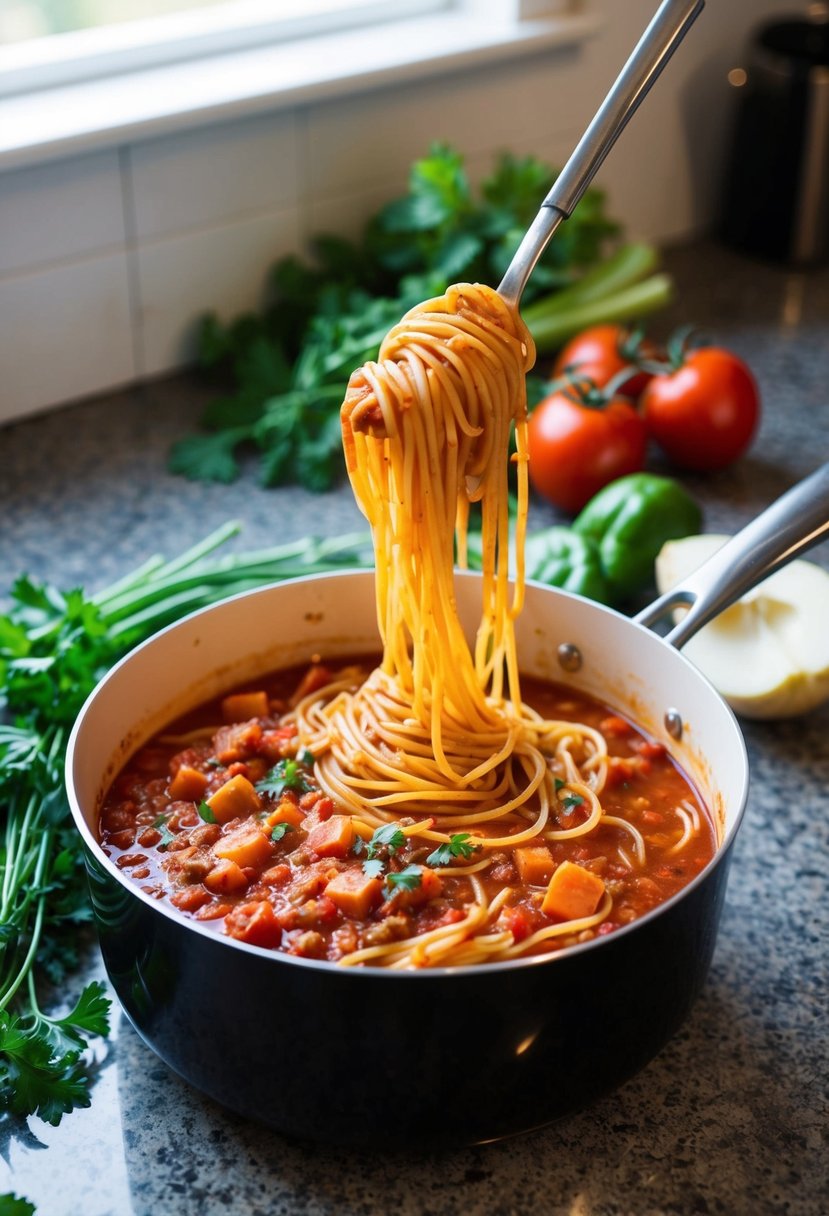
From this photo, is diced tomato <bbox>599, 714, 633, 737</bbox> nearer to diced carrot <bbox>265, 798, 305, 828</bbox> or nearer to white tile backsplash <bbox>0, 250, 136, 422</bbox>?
diced carrot <bbox>265, 798, 305, 828</bbox>

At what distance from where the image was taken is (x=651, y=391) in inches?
109

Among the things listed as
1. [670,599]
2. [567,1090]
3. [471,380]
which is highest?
[471,380]

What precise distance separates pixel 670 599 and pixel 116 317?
156 cm

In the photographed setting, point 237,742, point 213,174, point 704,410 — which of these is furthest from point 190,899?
point 213,174

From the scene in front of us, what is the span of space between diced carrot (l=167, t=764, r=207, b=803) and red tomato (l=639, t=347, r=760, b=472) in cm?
141

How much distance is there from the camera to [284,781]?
5.65 ft

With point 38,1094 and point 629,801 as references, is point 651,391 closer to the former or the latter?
point 629,801

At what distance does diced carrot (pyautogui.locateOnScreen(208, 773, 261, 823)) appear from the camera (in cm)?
167

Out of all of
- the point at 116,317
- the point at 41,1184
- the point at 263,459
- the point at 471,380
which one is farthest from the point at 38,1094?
the point at 116,317

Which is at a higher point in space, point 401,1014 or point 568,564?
point 401,1014

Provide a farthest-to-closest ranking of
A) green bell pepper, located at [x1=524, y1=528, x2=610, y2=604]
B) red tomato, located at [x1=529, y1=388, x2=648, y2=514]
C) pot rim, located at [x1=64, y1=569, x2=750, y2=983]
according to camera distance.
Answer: red tomato, located at [x1=529, y1=388, x2=648, y2=514] → green bell pepper, located at [x1=524, y1=528, x2=610, y2=604] → pot rim, located at [x1=64, y1=569, x2=750, y2=983]

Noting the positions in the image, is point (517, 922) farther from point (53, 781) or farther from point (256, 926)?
point (53, 781)

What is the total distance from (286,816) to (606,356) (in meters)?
1.53

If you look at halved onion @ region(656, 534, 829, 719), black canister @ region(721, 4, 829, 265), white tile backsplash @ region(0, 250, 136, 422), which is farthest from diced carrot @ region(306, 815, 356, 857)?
black canister @ region(721, 4, 829, 265)
